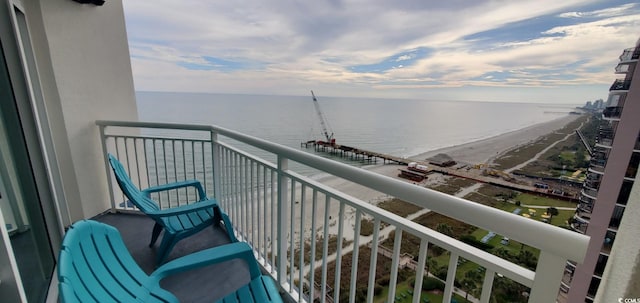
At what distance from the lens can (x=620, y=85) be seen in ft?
2.52

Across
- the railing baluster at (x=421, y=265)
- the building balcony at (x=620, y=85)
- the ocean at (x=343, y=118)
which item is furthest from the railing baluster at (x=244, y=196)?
the ocean at (x=343, y=118)

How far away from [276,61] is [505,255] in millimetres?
13256

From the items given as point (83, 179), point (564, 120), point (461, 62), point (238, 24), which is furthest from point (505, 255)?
point (238, 24)

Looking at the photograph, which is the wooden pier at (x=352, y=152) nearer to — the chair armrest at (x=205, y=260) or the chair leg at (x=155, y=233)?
the chair leg at (x=155, y=233)

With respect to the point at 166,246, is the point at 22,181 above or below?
above

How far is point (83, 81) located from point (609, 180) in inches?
156

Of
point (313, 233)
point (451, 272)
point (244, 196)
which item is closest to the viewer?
point (451, 272)

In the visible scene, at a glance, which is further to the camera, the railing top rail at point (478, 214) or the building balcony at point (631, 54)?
the building balcony at point (631, 54)

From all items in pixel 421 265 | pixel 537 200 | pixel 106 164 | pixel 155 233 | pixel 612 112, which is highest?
pixel 612 112

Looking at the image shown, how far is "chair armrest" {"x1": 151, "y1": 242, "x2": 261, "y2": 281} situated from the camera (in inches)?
49.3

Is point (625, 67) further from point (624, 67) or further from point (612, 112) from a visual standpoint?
point (612, 112)

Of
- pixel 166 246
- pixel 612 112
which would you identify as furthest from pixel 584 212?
pixel 166 246

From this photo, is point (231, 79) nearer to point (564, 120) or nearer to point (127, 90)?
point (127, 90)

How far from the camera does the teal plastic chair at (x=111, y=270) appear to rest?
2.93ft
